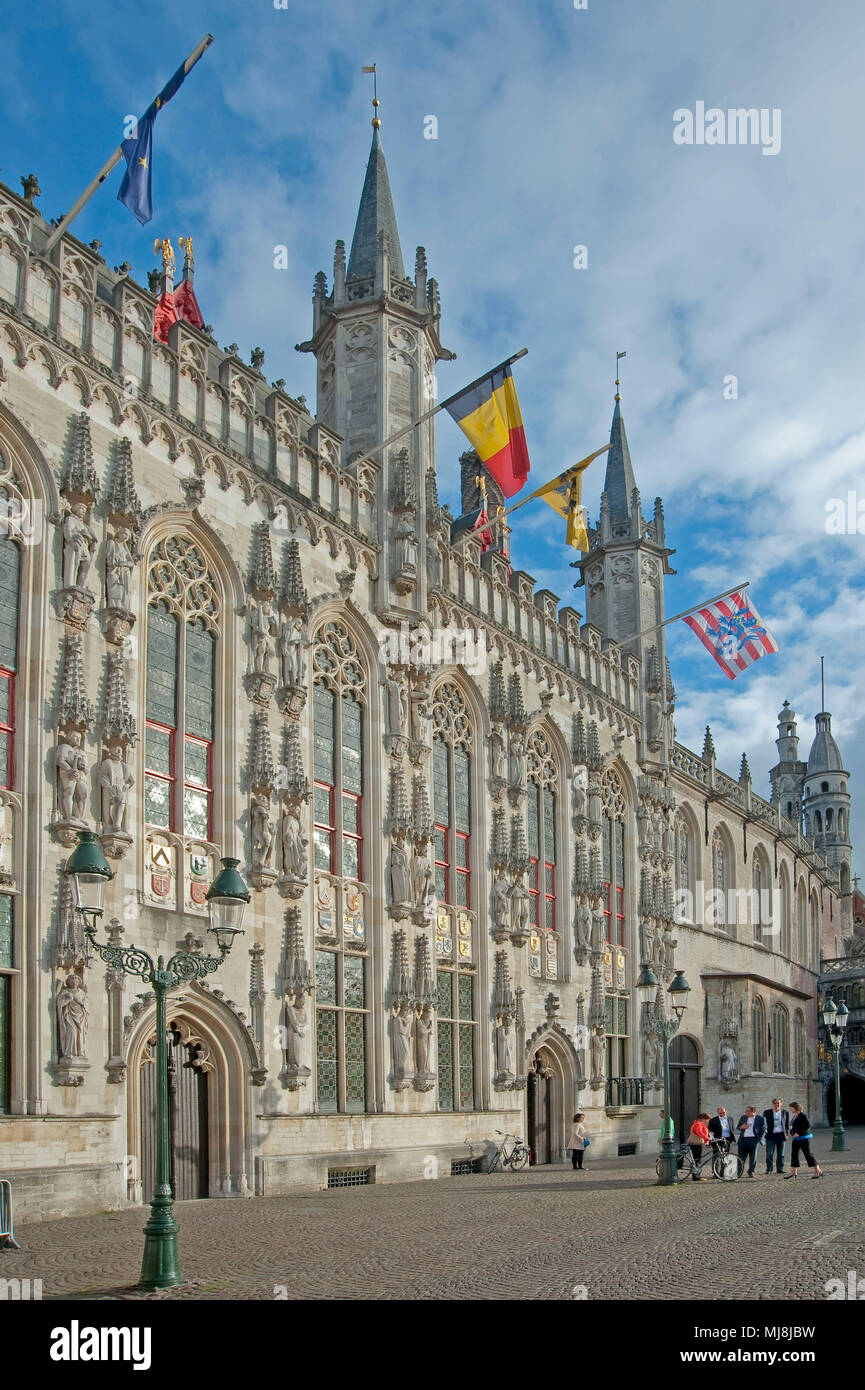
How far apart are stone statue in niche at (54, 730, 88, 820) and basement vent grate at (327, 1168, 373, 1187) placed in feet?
30.7

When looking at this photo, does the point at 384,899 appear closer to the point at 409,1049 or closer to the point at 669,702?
the point at 409,1049

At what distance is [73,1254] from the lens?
16000 millimetres

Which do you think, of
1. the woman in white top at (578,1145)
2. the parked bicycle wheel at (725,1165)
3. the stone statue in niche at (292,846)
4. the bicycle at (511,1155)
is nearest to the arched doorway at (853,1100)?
the woman in white top at (578,1145)

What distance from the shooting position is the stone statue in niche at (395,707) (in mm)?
30877

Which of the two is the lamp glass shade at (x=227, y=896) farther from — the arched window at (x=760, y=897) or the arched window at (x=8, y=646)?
the arched window at (x=760, y=897)

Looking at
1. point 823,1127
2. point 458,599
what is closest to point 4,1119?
point 458,599

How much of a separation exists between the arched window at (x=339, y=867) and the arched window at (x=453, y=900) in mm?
3258

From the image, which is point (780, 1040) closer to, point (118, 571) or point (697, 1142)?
point (697, 1142)

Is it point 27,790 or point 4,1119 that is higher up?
point 27,790

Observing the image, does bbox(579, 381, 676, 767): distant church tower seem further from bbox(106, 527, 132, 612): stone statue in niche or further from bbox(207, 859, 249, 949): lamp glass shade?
bbox(207, 859, 249, 949): lamp glass shade

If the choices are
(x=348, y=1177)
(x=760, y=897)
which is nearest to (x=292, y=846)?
(x=348, y=1177)

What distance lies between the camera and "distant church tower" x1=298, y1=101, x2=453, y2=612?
32375 millimetres

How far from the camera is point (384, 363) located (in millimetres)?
33531
